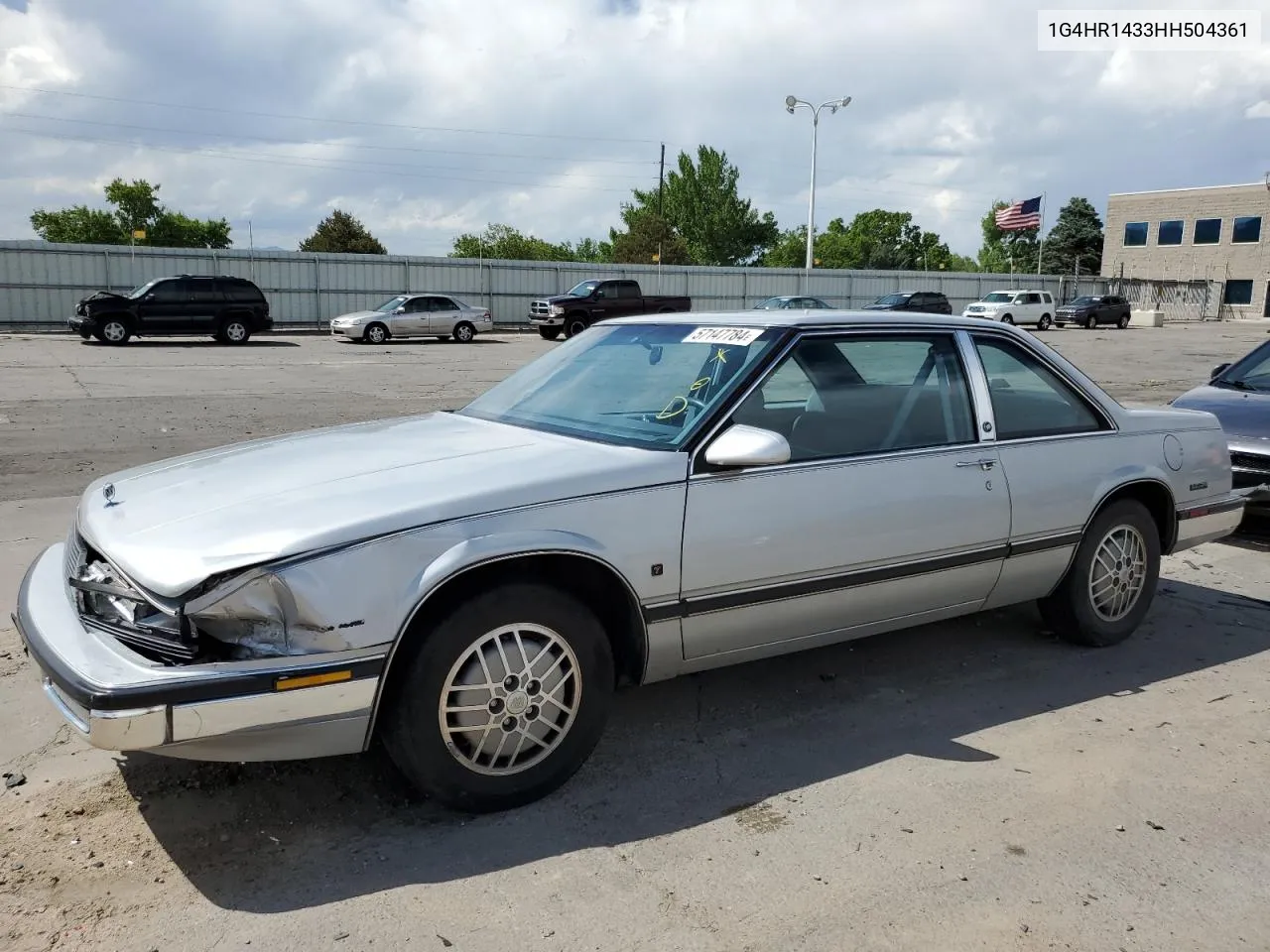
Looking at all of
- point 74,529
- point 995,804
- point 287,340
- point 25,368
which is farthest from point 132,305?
point 995,804

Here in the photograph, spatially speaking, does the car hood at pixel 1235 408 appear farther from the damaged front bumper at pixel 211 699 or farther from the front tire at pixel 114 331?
the front tire at pixel 114 331

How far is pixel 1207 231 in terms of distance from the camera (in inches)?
2516

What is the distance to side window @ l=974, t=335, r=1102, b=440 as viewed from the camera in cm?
446

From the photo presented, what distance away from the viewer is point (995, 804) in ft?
11.0

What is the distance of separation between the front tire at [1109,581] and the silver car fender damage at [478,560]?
2483mm

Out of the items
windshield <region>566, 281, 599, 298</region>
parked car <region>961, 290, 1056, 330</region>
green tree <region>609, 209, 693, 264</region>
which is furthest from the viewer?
green tree <region>609, 209, 693, 264</region>

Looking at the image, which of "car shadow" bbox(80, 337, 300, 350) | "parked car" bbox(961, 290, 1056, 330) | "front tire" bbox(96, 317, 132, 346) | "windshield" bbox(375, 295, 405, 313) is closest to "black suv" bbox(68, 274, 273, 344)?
"front tire" bbox(96, 317, 132, 346)

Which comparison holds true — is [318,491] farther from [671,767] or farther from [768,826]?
[768,826]

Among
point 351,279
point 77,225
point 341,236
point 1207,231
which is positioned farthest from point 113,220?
point 1207,231

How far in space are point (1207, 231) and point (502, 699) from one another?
2857 inches

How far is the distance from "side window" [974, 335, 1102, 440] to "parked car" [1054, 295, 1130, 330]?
145 feet

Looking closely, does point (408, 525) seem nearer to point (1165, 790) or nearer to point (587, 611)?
point (587, 611)

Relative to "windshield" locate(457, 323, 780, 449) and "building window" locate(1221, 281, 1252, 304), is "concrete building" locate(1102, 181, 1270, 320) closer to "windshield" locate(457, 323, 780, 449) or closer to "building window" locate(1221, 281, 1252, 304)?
"building window" locate(1221, 281, 1252, 304)

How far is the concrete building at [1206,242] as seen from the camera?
61656mm
